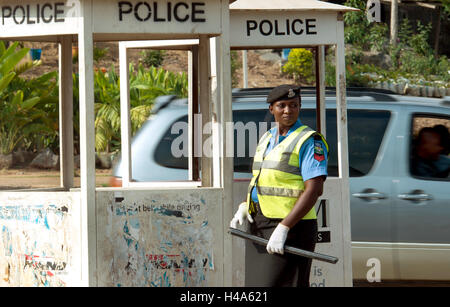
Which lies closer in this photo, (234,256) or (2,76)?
(234,256)

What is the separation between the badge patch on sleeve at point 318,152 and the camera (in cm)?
495

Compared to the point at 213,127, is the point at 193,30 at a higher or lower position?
higher

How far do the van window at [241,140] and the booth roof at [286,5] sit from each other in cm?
160

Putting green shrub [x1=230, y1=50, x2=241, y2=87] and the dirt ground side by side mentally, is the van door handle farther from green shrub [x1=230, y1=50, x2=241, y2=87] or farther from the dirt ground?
green shrub [x1=230, y1=50, x2=241, y2=87]

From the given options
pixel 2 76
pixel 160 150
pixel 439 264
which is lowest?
pixel 439 264

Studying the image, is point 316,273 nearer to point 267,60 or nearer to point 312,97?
point 312,97

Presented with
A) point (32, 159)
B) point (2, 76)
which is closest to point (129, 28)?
point (2, 76)

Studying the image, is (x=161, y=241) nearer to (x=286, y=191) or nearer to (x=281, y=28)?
(x=286, y=191)

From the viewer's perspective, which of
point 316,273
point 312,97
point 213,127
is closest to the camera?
point 213,127

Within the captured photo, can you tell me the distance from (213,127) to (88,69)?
1116 millimetres

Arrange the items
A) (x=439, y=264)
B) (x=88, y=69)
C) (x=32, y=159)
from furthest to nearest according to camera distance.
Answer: (x=32, y=159)
(x=439, y=264)
(x=88, y=69)

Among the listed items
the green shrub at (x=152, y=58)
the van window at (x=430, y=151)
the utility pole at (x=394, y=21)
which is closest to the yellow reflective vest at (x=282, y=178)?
the van window at (x=430, y=151)

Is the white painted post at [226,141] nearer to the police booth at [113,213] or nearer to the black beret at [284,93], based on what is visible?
the police booth at [113,213]

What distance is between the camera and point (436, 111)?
784cm
